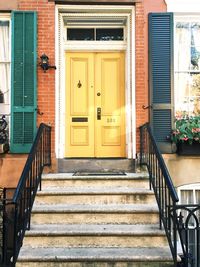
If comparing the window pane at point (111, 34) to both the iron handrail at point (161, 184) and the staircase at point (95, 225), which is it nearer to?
the iron handrail at point (161, 184)

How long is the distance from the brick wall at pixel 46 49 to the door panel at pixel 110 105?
0.99m

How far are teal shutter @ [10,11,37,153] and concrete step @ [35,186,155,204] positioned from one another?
145 cm

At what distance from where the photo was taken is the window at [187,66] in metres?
7.28

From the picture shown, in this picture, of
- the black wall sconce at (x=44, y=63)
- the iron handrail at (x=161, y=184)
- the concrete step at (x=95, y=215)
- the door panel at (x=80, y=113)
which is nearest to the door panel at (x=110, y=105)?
the door panel at (x=80, y=113)

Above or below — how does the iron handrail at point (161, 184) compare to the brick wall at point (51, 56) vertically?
below

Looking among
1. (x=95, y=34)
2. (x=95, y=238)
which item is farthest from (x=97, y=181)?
(x=95, y=34)

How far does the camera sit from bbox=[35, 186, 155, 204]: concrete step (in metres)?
5.72

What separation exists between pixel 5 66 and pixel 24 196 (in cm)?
299

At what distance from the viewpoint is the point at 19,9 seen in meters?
7.06

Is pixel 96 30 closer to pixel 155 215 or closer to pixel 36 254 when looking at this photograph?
pixel 155 215

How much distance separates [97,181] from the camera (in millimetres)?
6113

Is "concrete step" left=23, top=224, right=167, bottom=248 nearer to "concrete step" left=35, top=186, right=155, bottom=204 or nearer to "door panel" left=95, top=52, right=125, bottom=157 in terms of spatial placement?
"concrete step" left=35, top=186, right=155, bottom=204

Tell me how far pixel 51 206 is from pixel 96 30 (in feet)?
12.8

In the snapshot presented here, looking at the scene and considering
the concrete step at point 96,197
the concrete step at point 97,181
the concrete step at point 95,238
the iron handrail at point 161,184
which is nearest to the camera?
the iron handrail at point 161,184
